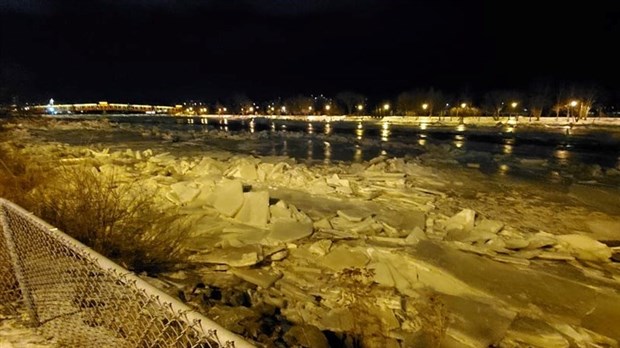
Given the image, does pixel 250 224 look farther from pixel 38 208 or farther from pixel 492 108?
pixel 492 108

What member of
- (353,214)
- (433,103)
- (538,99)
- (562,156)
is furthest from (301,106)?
(353,214)

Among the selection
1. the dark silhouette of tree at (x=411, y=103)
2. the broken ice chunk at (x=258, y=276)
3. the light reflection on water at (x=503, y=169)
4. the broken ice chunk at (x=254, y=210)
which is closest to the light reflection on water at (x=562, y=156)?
the light reflection on water at (x=503, y=169)

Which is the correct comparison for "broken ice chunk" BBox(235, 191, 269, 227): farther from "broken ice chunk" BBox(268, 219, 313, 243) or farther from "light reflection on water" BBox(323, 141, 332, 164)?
"light reflection on water" BBox(323, 141, 332, 164)

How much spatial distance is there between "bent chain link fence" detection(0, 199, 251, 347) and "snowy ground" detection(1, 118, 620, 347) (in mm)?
1202

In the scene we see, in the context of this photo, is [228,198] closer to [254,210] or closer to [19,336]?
[254,210]

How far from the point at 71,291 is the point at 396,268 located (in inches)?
165

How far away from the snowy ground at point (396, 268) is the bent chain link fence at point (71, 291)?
1.20 m

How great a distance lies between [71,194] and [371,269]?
487 centimetres

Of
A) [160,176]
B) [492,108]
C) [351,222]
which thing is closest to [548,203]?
[351,222]

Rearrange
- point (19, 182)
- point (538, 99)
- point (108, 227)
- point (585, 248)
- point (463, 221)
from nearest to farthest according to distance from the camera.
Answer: point (108, 227), point (585, 248), point (19, 182), point (463, 221), point (538, 99)

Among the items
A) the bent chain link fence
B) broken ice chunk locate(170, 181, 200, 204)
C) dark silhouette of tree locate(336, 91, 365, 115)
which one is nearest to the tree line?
dark silhouette of tree locate(336, 91, 365, 115)

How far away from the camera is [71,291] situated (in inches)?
141

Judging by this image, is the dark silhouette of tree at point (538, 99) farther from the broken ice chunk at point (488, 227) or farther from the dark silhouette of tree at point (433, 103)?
the broken ice chunk at point (488, 227)

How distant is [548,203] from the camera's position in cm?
1016
